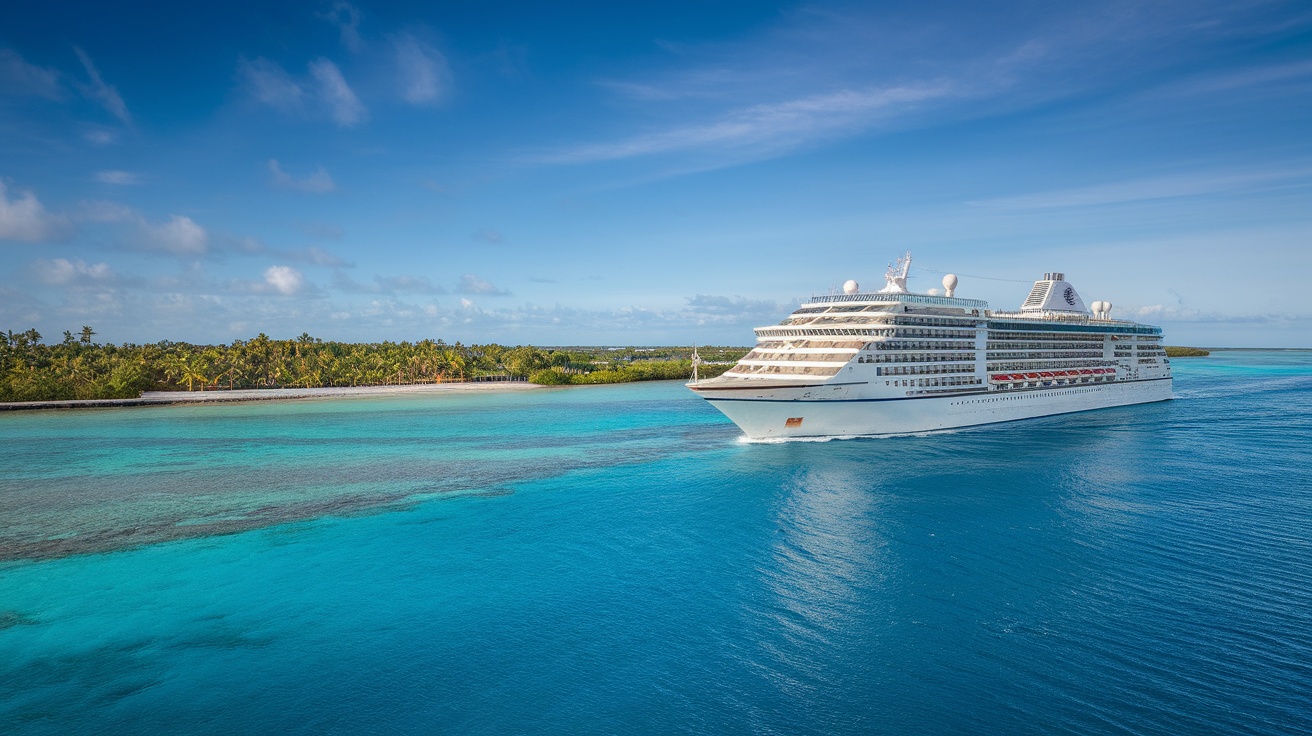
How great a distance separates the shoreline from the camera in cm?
7981

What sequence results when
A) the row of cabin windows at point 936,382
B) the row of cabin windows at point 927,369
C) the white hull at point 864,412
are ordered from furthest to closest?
the row of cabin windows at point 936,382 < the row of cabin windows at point 927,369 < the white hull at point 864,412

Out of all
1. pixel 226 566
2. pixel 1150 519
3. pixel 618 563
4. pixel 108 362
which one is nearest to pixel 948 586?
pixel 618 563

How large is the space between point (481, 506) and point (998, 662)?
23.4 metres

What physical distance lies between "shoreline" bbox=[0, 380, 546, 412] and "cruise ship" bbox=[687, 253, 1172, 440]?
2734 inches

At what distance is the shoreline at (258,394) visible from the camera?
262ft

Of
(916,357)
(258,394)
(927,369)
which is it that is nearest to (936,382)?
(927,369)

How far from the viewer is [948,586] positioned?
20188mm

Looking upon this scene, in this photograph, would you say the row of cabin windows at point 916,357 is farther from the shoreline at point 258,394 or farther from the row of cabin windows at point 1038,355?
the shoreline at point 258,394

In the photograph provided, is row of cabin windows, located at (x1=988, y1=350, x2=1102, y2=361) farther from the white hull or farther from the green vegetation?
the green vegetation

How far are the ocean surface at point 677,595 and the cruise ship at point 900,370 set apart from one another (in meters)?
3.79

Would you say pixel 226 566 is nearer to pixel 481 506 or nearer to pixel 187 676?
pixel 187 676

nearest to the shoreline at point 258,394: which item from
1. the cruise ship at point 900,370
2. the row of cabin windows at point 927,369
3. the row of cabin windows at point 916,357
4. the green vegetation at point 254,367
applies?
the green vegetation at point 254,367

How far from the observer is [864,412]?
146 feet

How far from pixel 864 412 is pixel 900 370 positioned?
424 cm
